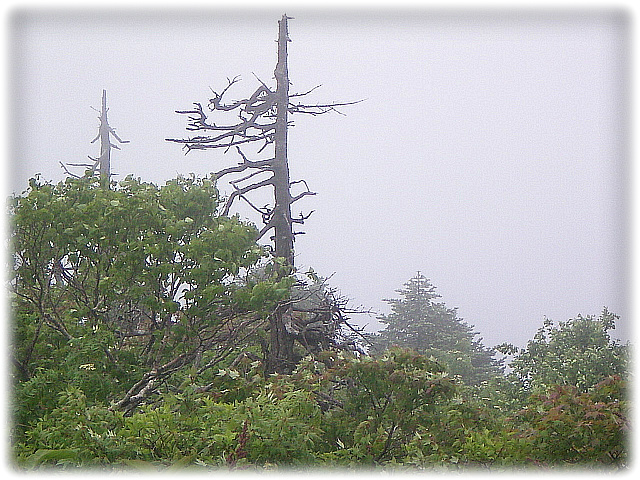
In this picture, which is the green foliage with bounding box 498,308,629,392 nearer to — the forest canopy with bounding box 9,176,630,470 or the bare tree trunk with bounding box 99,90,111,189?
the forest canopy with bounding box 9,176,630,470

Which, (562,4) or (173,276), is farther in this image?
(173,276)

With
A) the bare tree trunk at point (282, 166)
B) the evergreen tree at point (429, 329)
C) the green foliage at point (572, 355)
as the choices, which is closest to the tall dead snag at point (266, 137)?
the bare tree trunk at point (282, 166)

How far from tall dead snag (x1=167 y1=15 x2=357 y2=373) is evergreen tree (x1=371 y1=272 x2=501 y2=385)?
1.92m

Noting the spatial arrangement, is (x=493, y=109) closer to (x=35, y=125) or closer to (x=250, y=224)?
(x=250, y=224)

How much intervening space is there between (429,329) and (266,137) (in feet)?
11.0

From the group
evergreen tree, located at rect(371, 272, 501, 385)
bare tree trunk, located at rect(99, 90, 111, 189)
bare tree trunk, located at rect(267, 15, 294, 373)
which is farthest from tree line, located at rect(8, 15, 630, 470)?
bare tree trunk, located at rect(99, 90, 111, 189)

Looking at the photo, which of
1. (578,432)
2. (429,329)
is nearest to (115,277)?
(578,432)

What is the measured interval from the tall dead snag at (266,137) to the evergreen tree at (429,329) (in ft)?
6.29

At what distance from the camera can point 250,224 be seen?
14.4 ft

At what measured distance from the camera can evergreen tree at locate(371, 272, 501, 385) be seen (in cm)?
723

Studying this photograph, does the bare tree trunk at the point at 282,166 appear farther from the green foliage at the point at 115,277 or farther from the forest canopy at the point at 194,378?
the green foliage at the point at 115,277

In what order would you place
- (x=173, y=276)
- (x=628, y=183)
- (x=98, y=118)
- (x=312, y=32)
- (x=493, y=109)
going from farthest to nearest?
(x=98, y=118)
(x=493, y=109)
(x=312, y=32)
(x=173, y=276)
(x=628, y=183)

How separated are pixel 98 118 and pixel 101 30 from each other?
3.95 metres

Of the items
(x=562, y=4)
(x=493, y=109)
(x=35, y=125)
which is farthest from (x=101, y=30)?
(x=493, y=109)
